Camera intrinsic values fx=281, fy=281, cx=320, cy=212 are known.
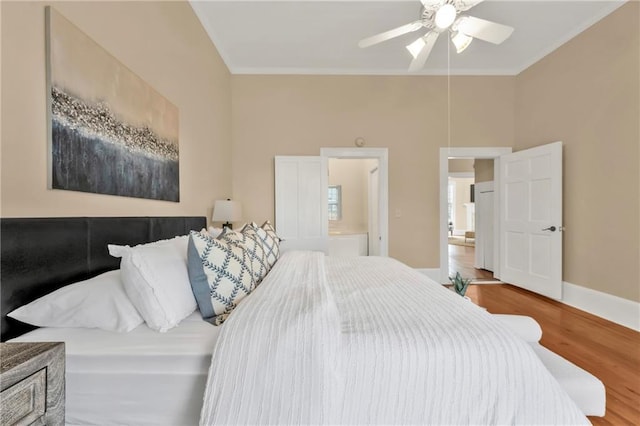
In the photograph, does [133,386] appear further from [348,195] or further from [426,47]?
[348,195]

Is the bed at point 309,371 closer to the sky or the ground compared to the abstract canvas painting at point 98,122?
closer to the ground

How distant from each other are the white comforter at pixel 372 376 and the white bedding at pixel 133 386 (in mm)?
155

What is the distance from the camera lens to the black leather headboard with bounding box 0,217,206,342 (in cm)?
100

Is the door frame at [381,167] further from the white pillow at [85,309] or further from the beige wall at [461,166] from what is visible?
the beige wall at [461,166]

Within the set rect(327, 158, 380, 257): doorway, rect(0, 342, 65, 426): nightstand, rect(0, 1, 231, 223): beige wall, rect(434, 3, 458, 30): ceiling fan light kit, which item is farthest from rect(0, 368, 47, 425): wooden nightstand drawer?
rect(327, 158, 380, 257): doorway

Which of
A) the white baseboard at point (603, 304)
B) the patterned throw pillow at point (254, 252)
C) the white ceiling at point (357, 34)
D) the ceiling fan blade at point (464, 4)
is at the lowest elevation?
the white baseboard at point (603, 304)

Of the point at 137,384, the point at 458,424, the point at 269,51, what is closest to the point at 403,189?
the point at 269,51

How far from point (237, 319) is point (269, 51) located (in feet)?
11.8

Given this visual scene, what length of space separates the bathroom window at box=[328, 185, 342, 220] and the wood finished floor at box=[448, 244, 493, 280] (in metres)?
2.66

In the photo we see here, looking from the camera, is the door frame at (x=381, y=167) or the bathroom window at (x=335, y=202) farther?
the bathroom window at (x=335, y=202)

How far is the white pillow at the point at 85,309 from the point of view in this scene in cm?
103

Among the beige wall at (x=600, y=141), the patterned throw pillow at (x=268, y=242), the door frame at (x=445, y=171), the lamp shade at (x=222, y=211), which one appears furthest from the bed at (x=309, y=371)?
the door frame at (x=445, y=171)

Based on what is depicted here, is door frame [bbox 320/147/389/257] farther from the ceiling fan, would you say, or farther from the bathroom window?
the bathroom window

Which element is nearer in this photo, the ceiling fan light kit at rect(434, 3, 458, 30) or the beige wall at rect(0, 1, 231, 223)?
the beige wall at rect(0, 1, 231, 223)
